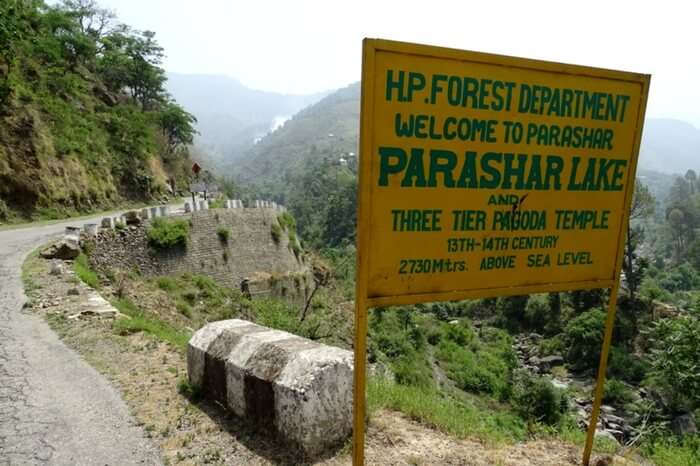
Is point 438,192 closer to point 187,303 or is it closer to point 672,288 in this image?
point 187,303

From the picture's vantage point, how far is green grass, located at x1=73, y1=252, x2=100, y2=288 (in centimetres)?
945

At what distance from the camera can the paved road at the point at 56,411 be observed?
3314 mm

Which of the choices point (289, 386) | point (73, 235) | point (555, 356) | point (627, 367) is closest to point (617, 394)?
point (627, 367)

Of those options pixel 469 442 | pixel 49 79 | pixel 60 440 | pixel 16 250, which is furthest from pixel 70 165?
pixel 469 442

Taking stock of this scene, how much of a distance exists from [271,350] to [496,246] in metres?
1.84

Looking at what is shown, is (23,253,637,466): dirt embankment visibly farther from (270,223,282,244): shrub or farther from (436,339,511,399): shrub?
(436,339,511,399): shrub

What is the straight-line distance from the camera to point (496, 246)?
2658 mm

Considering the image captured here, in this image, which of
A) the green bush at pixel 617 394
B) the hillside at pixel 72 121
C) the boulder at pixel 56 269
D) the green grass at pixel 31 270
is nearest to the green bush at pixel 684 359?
the green bush at pixel 617 394

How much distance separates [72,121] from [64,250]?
1359 cm

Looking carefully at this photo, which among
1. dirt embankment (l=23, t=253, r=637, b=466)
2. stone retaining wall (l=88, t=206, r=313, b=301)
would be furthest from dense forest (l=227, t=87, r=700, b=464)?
stone retaining wall (l=88, t=206, r=313, b=301)

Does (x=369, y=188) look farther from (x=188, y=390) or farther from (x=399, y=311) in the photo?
(x=399, y=311)

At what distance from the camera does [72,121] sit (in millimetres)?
21297

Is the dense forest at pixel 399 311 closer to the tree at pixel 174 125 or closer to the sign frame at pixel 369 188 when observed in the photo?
the tree at pixel 174 125

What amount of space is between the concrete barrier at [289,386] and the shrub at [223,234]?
550 inches
